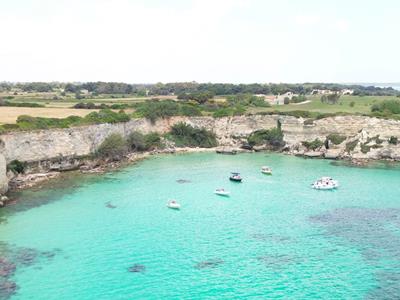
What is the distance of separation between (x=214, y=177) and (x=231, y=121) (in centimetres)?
2813

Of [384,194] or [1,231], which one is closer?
[1,231]

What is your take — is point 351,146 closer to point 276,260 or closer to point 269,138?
point 269,138

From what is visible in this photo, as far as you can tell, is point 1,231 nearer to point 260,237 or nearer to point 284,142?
point 260,237

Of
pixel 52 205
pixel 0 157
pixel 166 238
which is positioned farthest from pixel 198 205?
pixel 0 157

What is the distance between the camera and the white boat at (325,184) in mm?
52219

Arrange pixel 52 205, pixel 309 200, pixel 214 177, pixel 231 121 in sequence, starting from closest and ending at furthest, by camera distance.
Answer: pixel 52 205
pixel 309 200
pixel 214 177
pixel 231 121

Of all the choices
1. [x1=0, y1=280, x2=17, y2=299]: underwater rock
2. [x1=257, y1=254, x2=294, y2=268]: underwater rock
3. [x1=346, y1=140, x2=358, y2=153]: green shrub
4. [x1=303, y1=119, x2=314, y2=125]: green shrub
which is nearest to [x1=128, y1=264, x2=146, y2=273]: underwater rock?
[x1=0, y1=280, x2=17, y2=299]: underwater rock

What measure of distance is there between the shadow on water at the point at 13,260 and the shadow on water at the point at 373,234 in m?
21.1

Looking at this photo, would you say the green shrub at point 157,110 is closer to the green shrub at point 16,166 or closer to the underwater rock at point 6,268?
the green shrub at point 16,166

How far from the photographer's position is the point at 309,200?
159 ft

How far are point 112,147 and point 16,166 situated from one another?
49.4ft

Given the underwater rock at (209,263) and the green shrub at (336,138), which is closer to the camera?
the underwater rock at (209,263)

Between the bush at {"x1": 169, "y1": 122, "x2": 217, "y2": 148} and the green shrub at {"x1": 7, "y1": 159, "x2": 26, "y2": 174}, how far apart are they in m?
30.5

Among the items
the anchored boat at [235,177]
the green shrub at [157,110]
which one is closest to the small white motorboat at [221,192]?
the anchored boat at [235,177]
